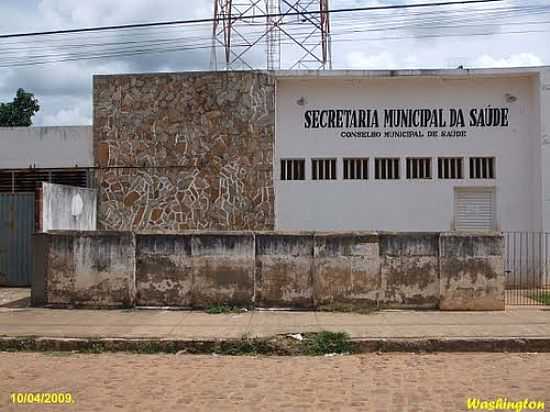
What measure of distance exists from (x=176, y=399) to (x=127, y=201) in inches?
402

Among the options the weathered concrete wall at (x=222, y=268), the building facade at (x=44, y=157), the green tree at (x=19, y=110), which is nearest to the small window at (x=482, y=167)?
the weathered concrete wall at (x=222, y=268)

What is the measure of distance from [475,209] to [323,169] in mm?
3726

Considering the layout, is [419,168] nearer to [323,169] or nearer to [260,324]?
[323,169]

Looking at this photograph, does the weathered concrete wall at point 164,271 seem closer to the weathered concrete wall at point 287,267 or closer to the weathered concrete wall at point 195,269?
the weathered concrete wall at point 195,269

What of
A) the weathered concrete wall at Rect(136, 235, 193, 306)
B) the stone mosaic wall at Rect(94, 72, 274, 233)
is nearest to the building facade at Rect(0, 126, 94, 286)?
the stone mosaic wall at Rect(94, 72, 274, 233)

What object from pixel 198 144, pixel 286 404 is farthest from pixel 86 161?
pixel 286 404

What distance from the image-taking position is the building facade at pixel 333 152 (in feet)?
54.5

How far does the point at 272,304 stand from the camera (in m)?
13.0

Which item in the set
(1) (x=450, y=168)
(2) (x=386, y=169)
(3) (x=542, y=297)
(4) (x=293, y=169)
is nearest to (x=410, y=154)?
(2) (x=386, y=169)

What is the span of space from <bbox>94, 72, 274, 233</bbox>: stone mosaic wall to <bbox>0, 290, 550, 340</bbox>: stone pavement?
4.22 m

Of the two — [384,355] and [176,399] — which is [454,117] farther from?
Answer: [176,399]

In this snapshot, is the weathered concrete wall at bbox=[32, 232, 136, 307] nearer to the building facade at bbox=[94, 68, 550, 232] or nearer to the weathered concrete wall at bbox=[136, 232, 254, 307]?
the weathered concrete wall at bbox=[136, 232, 254, 307]

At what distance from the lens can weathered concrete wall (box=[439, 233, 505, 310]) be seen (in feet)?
41.9

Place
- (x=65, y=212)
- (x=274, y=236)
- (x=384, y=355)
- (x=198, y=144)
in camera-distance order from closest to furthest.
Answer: (x=384, y=355)
(x=274, y=236)
(x=65, y=212)
(x=198, y=144)
